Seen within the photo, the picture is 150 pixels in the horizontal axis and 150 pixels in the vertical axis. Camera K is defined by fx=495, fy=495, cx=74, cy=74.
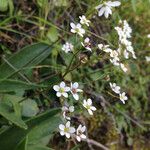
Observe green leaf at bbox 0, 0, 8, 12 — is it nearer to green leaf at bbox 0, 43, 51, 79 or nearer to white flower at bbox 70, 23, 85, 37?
green leaf at bbox 0, 43, 51, 79

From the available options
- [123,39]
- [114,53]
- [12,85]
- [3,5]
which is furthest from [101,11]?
[3,5]

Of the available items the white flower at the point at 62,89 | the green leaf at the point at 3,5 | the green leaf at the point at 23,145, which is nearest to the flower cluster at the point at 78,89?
the white flower at the point at 62,89

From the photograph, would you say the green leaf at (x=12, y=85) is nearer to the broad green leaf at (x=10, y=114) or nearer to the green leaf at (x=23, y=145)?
the broad green leaf at (x=10, y=114)

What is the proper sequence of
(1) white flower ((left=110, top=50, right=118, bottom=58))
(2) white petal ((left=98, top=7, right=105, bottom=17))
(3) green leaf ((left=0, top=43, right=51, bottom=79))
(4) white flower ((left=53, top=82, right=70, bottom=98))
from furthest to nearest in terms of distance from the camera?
(3) green leaf ((left=0, top=43, right=51, bottom=79)) → (1) white flower ((left=110, top=50, right=118, bottom=58)) → (2) white petal ((left=98, top=7, right=105, bottom=17)) → (4) white flower ((left=53, top=82, right=70, bottom=98))

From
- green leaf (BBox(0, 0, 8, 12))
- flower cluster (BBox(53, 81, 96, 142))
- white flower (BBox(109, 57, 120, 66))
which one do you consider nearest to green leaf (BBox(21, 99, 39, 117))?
flower cluster (BBox(53, 81, 96, 142))

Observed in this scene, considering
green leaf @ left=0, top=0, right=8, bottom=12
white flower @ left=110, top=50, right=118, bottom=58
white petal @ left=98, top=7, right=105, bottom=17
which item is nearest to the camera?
white petal @ left=98, top=7, right=105, bottom=17

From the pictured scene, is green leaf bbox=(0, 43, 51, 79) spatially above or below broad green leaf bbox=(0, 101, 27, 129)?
above

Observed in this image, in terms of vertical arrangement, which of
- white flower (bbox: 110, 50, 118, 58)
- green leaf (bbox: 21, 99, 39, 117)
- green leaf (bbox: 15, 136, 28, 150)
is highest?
white flower (bbox: 110, 50, 118, 58)

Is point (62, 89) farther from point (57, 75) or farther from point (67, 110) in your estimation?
point (57, 75)
